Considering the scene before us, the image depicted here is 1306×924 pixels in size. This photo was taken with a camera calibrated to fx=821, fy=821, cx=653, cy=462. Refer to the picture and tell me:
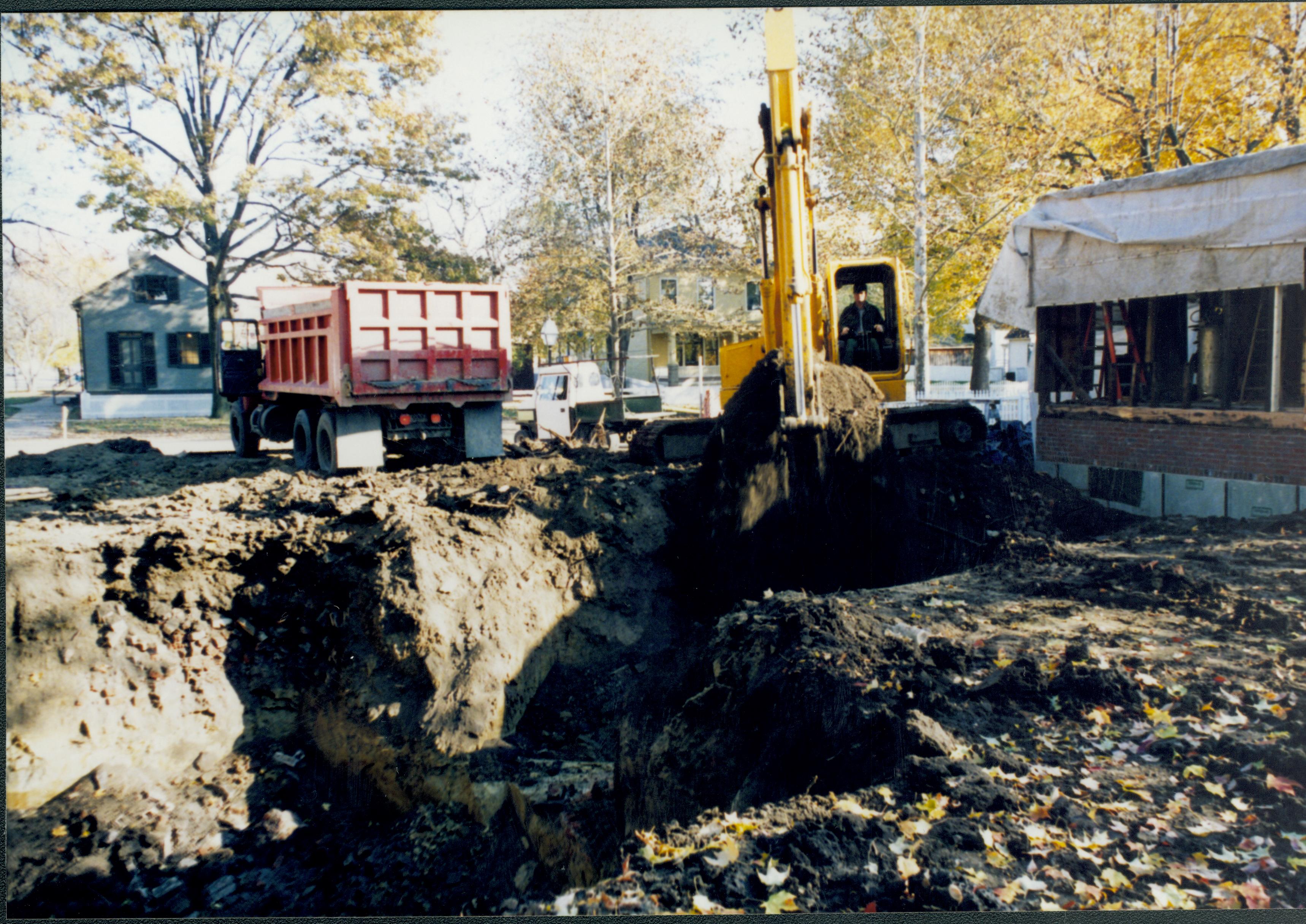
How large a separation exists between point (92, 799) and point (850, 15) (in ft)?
45.4

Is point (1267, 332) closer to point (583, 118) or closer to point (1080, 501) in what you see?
point (1080, 501)

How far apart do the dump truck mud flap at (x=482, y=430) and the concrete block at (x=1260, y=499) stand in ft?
25.2

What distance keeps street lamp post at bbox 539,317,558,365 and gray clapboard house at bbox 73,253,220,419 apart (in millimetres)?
8941

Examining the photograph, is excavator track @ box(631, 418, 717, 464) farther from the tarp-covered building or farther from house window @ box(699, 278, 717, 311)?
house window @ box(699, 278, 717, 311)

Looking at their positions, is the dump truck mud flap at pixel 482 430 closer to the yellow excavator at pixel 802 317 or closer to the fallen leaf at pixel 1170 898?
the yellow excavator at pixel 802 317

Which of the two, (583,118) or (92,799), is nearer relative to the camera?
(92,799)

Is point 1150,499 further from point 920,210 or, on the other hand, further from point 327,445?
point 327,445

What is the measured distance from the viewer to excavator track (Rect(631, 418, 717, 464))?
9.39m

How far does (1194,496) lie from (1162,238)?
2.55m

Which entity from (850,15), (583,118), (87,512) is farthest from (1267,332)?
(583,118)

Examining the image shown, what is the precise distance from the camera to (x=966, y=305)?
18.5 metres

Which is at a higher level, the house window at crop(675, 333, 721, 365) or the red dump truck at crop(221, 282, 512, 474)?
the house window at crop(675, 333, 721, 365)

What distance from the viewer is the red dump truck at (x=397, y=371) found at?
9141 mm

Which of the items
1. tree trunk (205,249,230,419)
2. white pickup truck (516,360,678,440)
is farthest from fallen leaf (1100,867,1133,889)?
tree trunk (205,249,230,419)
